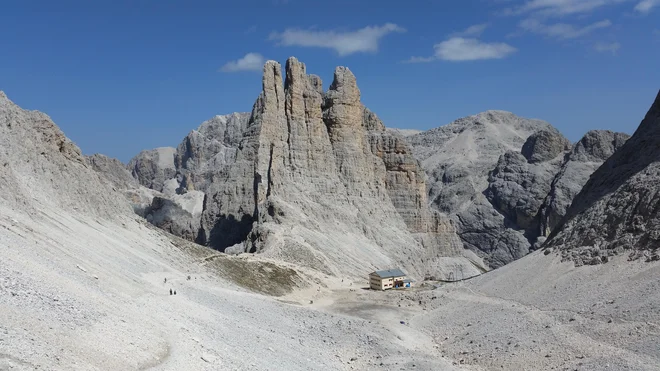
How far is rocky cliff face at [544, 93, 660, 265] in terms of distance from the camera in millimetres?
35469

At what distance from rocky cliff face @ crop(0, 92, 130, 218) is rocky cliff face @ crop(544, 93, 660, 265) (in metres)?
36.7

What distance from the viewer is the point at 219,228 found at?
84.6 metres

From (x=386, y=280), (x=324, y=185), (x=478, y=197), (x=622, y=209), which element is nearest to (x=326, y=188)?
(x=324, y=185)

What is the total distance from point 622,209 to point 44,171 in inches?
1679

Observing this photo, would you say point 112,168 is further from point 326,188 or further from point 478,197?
point 326,188

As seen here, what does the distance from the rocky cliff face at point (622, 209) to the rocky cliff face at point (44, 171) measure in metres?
36.7

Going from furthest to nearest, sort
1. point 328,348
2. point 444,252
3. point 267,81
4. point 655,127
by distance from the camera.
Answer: point 444,252
point 267,81
point 655,127
point 328,348

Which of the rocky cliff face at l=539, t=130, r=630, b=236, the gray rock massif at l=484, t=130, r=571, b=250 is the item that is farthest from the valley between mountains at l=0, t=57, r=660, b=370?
the gray rock massif at l=484, t=130, r=571, b=250

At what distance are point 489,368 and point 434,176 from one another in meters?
141

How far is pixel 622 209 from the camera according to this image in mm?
39344

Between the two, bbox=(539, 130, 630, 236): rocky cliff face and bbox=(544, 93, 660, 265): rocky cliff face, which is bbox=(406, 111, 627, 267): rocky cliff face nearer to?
bbox=(539, 130, 630, 236): rocky cliff face

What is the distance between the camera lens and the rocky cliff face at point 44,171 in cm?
3922

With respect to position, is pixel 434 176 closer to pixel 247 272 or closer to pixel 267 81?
pixel 267 81

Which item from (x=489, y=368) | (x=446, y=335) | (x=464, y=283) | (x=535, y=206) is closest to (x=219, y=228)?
(x=464, y=283)
